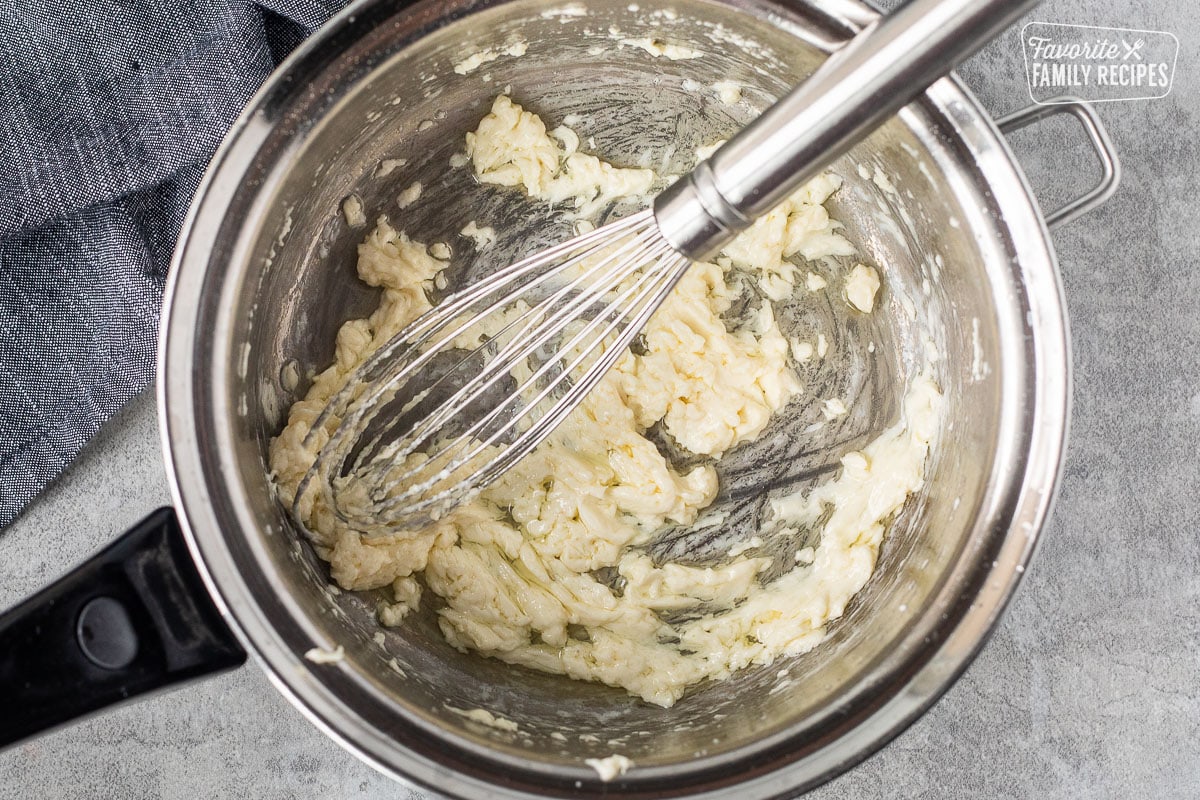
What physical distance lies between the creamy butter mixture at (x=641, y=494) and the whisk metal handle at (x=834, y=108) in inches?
15.1

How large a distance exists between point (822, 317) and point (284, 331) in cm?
67

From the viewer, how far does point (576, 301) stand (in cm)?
87

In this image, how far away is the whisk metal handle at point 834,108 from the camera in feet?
1.98

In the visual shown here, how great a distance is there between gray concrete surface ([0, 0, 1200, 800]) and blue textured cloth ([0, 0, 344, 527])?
0.11 metres

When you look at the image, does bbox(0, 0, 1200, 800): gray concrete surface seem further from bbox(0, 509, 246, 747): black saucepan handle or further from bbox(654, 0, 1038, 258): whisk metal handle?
bbox(654, 0, 1038, 258): whisk metal handle

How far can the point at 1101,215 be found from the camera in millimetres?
1201

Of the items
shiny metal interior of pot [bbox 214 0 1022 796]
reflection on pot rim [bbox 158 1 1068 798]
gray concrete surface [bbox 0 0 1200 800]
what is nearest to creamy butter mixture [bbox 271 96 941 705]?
shiny metal interior of pot [bbox 214 0 1022 796]

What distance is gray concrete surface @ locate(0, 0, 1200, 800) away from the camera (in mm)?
1147

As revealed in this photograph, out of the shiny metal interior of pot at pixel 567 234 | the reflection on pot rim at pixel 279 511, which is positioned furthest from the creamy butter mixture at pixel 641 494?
the reflection on pot rim at pixel 279 511

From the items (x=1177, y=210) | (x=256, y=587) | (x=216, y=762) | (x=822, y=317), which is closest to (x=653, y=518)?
(x=822, y=317)

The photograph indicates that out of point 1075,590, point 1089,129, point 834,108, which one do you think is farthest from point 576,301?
point 1075,590

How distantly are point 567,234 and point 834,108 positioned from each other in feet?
1.95

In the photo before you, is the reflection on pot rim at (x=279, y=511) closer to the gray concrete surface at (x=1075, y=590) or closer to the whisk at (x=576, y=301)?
the whisk at (x=576, y=301)

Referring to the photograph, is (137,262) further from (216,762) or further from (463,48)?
(216,762)
